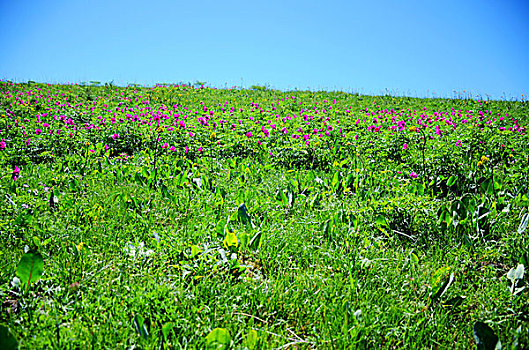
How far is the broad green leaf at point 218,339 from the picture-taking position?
4.68ft

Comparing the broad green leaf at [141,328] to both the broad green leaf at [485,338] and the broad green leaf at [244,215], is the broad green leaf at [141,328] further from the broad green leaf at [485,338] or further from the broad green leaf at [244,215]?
the broad green leaf at [485,338]

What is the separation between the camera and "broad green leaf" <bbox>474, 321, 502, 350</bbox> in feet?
4.81

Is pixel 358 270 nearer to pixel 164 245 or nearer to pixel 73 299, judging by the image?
pixel 164 245

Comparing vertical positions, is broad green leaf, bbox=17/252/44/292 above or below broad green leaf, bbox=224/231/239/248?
below

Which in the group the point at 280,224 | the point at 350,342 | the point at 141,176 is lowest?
the point at 350,342

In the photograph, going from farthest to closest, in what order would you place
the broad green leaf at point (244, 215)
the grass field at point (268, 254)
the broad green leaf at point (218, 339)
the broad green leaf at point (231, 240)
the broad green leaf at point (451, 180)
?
1. the broad green leaf at point (451, 180)
2. the broad green leaf at point (244, 215)
3. the broad green leaf at point (231, 240)
4. the grass field at point (268, 254)
5. the broad green leaf at point (218, 339)

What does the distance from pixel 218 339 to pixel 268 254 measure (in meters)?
0.91

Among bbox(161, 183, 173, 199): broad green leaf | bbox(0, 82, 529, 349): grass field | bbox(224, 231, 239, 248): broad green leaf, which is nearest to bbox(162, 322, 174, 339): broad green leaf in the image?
bbox(0, 82, 529, 349): grass field

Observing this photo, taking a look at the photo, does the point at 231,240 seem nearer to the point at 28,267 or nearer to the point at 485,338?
the point at 28,267

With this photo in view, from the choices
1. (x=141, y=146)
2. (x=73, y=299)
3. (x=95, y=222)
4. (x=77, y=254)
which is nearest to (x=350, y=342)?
(x=73, y=299)

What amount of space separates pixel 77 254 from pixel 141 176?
158 cm

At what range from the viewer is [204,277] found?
6.33 feet

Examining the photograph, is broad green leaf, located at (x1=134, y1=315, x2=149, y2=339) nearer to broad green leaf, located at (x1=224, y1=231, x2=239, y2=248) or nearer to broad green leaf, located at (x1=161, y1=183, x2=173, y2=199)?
broad green leaf, located at (x1=224, y1=231, x2=239, y2=248)

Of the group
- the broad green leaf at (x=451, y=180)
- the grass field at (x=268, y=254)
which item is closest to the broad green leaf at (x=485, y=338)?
the grass field at (x=268, y=254)
